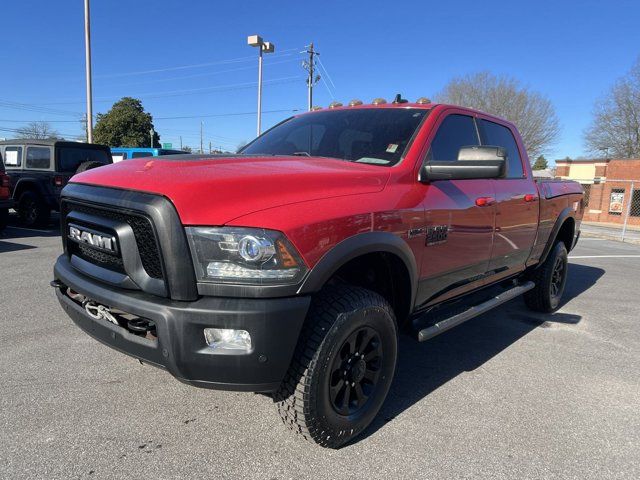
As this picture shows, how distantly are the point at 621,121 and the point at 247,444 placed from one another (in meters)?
47.4

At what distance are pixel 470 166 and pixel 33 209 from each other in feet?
32.9

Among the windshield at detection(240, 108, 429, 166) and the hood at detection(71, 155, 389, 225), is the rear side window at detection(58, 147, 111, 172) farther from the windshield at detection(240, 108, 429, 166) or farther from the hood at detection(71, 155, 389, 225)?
the hood at detection(71, 155, 389, 225)

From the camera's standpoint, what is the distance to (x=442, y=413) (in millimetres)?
2881

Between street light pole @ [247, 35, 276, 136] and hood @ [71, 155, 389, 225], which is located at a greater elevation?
street light pole @ [247, 35, 276, 136]

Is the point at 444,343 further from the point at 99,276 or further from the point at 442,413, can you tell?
the point at 99,276

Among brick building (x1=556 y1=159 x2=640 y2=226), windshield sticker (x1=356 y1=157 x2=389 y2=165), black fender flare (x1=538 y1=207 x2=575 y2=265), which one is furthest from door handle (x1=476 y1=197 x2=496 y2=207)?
brick building (x1=556 y1=159 x2=640 y2=226)

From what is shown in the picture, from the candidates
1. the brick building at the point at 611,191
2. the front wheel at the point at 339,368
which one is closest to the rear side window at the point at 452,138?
the front wheel at the point at 339,368

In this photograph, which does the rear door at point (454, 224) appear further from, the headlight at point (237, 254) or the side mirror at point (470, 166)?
the headlight at point (237, 254)

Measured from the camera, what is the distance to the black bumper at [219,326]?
6.45ft

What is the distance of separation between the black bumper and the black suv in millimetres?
8624

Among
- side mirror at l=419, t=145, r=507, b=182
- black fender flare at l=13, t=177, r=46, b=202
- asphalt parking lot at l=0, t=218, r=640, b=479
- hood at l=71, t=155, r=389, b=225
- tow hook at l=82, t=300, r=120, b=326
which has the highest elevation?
side mirror at l=419, t=145, r=507, b=182

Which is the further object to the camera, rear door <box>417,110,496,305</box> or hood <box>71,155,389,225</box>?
rear door <box>417,110,496,305</box>

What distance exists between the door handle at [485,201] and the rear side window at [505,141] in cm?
56

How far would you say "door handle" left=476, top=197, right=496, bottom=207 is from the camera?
11.0 feet
